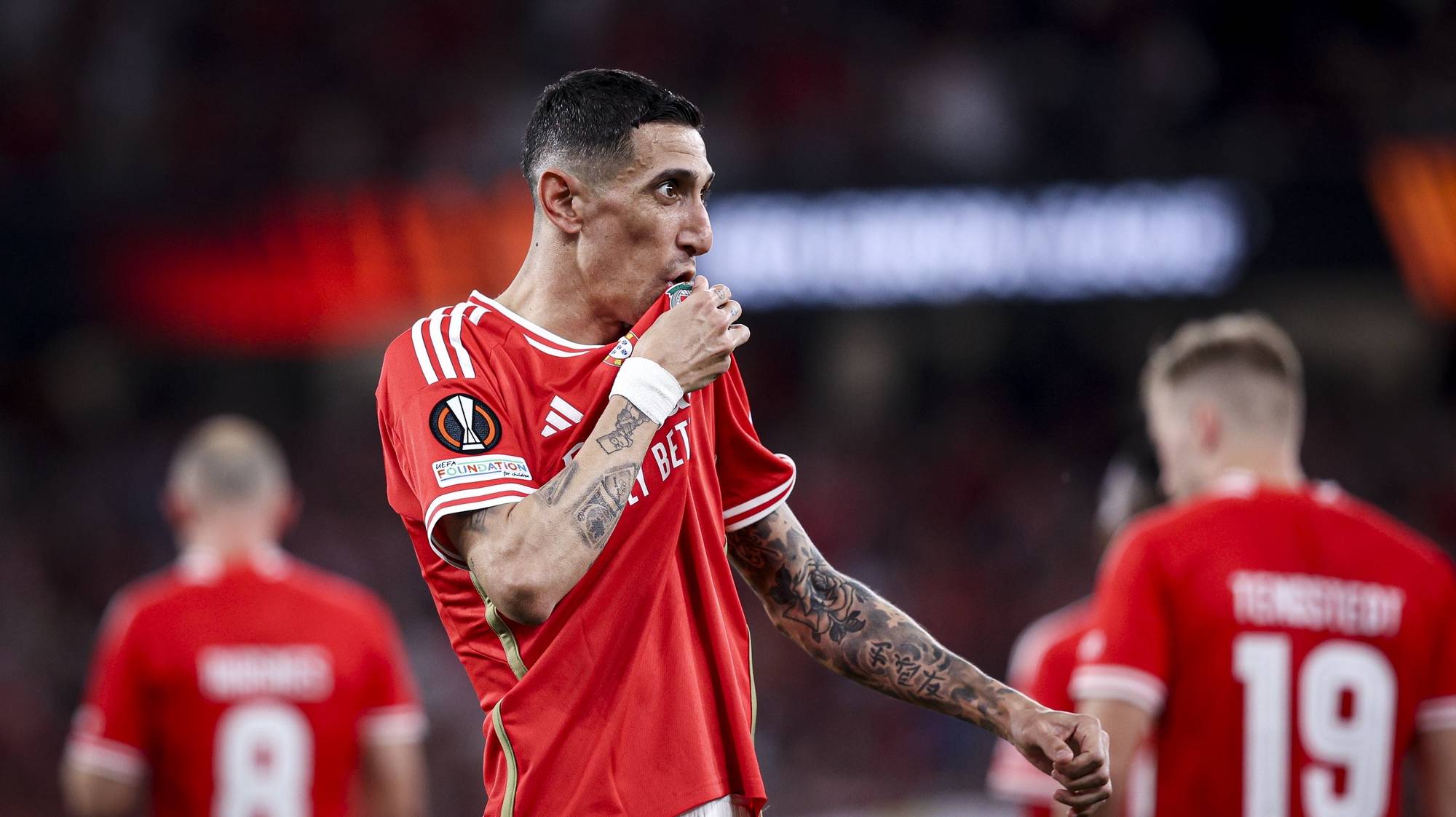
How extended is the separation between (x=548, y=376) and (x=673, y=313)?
0.24m

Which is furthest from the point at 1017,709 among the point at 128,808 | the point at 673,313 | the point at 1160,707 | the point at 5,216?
the point at 5,216

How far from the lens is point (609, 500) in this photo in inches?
95.6

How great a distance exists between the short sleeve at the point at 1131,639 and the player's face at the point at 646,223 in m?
1.62

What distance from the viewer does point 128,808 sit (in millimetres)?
5035

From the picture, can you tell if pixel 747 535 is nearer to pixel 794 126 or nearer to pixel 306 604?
pixel 306 604

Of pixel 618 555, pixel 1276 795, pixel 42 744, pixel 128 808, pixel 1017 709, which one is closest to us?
pixel 618 555

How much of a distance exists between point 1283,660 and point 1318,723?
0.59ft

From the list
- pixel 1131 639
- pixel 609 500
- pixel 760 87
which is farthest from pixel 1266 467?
pixel 760 87

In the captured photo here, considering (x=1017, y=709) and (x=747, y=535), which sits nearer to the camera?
(x=1017, y=709)

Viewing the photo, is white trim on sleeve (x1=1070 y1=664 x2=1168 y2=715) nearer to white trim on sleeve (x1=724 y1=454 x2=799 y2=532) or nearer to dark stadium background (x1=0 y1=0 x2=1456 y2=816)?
white trim on sleeve (x1=724 y1=454 x2=799 y2=532)

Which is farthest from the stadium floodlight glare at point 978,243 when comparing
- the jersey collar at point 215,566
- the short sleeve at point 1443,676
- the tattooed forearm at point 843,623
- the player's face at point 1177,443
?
the tattooed forearm at point 843,623

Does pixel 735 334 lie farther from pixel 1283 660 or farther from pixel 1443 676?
pixel 1443 676

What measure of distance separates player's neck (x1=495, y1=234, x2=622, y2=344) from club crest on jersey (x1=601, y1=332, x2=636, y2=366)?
0.08 metres

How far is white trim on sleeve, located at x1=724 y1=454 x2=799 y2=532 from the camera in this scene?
291 centimetres
